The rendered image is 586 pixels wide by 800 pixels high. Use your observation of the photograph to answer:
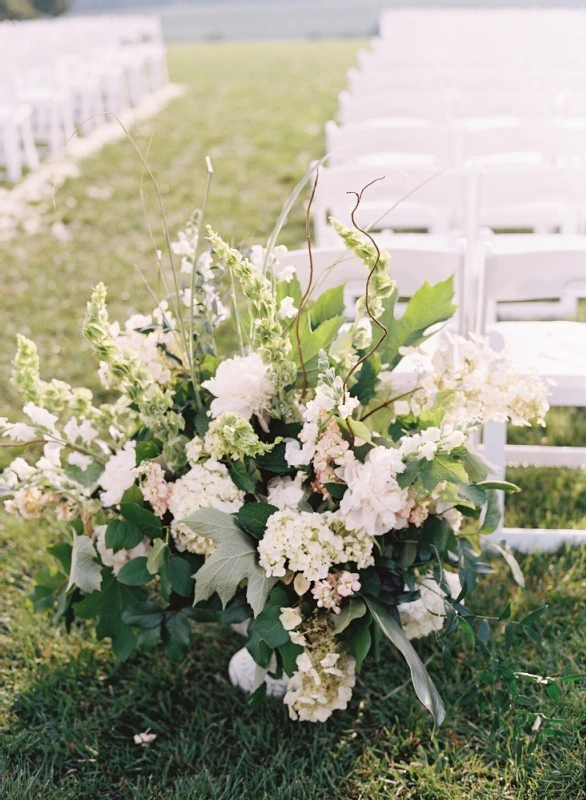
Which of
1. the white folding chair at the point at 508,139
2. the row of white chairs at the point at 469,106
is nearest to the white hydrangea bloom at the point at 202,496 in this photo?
the white folding chair at the point at 508,139

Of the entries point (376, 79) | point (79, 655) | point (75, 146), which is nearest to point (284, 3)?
point (75, 146)

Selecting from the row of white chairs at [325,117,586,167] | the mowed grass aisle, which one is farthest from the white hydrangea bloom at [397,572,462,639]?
the row of white chairs at [325,117,586,167]

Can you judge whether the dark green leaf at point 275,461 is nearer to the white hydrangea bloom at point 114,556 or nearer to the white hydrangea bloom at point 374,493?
the white hydrangea bloom at point 374,493

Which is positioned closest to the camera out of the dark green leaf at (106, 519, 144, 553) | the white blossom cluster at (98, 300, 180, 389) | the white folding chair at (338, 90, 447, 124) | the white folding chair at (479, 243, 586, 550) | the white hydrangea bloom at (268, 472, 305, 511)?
the white hydrangea bloom at (268, 472, 305, 511)

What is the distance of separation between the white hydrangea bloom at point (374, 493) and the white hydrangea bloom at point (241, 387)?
258 millimetres

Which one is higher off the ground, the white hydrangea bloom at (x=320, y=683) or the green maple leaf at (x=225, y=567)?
the green maple leaf at (x=225, y=567)

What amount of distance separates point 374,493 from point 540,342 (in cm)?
145

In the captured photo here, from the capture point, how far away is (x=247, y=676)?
2486 mm

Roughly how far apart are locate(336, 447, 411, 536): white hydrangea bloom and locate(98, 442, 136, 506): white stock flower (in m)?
0.54

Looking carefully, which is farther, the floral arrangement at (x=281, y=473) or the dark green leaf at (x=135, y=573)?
the dark green leaf at (x=135, y=573)

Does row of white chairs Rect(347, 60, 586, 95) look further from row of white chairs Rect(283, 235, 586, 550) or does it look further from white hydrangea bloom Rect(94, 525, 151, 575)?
white hydrangea bloom Rect(94, 525, 151, 575)

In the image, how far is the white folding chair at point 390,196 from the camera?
3.67m

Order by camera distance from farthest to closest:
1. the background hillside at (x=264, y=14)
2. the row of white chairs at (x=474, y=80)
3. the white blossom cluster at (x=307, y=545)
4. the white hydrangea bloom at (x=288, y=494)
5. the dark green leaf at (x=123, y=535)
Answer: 1. the background hillside at (x=264, y=14)
2. the row of white chairs at (x=474, y=80)
3. the dark green leaf at (x=123, y=535)
4. the white hydrangea bloom at (x=288, y=494)
5. the white blossom cluster at (x=307, y=545)

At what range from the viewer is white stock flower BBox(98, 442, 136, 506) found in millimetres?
2100
